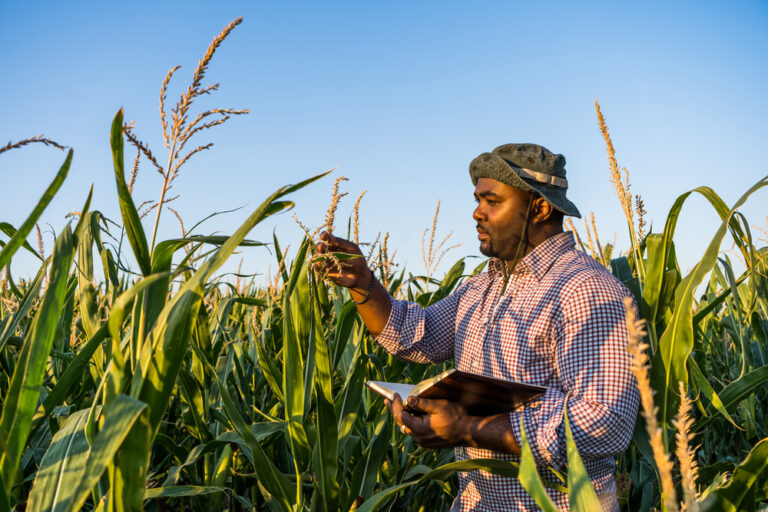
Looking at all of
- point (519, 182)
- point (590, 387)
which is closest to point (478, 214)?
point (519, 182)

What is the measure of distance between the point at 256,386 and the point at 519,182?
4.89 feet

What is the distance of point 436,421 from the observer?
1.66 meters

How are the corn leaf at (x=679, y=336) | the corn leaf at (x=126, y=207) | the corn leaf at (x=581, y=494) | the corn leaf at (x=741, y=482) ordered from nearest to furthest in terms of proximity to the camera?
the corn leaf at (x=581, y=494)
the corn leaf at (x=126, y=207)
the corn leaf at (x=741, y=482)
the corn leaf at (x=679, y=336)

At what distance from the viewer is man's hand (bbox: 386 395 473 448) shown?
5.45 feet

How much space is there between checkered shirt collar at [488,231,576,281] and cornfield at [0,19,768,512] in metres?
0.10

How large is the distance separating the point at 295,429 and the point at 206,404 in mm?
629

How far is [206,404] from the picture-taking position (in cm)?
211

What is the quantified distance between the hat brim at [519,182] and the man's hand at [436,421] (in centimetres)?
88

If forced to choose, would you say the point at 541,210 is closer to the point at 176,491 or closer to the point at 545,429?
the point at 545,429

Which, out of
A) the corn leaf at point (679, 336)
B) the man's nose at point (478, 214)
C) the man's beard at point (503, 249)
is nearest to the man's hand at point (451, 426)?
the corn leaf at point (679, 336)

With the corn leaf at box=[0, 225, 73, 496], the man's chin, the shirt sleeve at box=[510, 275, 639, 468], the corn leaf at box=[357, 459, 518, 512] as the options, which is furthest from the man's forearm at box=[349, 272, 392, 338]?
the corn leaf at box=[0, 225, 73, 496]

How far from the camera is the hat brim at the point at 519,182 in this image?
84.3 inches

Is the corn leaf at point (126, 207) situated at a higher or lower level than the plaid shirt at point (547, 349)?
higher

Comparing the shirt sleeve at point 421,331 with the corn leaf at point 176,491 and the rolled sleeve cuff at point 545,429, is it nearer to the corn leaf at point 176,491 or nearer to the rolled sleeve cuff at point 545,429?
the rolled sleeve cuff at point 545,429
